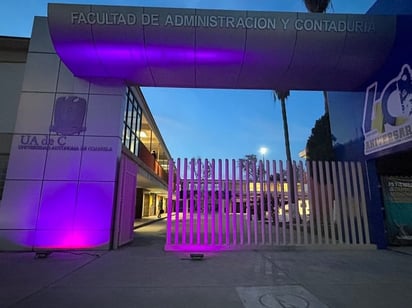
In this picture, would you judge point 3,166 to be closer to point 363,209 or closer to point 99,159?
A: point 99,159

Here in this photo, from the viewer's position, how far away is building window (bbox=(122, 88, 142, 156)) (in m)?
8.87

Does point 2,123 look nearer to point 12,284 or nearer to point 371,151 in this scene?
point 12,284

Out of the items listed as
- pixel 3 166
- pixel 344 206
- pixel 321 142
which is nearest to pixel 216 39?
pixel 344 206

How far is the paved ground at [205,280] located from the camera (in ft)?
9.99

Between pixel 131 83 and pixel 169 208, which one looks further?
pixel 131 83

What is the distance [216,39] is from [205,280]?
16.6 ft

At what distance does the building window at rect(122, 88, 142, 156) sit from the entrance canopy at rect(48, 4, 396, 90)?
2.71 m

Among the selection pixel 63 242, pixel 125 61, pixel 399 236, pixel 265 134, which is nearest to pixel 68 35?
pixel 125 61

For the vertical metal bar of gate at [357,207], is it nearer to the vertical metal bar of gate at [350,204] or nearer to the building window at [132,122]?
the vertical metal bar of gate at [350,204]

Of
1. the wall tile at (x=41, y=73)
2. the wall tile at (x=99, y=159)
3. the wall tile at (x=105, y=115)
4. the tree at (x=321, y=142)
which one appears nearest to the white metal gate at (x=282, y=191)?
the wall tile at (x=99, y=159)

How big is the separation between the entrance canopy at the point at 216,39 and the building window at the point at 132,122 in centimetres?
271

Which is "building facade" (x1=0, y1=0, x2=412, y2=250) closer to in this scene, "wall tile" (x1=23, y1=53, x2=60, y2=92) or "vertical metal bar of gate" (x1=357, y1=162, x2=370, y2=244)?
"wall tile" (x1=23, y1=53, x2=60, y2=92)

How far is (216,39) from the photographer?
5797 mm

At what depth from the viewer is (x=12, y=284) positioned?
11.8 ft
